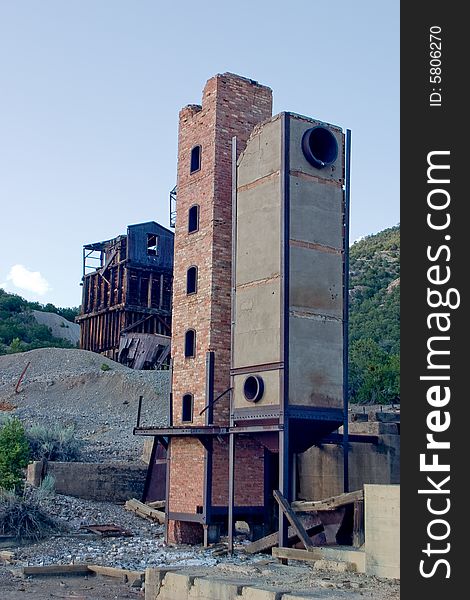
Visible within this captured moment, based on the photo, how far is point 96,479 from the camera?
26.8m

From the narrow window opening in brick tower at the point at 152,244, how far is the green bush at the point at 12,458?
27348mm

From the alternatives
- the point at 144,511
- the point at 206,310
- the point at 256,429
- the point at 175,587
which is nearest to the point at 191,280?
the point at 206,310

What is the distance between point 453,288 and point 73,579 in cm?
1242

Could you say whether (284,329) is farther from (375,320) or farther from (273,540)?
(375,320)

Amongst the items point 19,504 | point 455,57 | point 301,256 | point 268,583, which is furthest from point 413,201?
point 19,504

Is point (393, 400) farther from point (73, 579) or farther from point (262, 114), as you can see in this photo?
point (73, 579)

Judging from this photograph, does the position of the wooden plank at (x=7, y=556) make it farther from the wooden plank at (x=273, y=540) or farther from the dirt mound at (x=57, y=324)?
the dirt mound at (x=57, y=324)

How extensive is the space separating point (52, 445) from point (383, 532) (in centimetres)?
1721

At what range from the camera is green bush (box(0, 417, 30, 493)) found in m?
23.9

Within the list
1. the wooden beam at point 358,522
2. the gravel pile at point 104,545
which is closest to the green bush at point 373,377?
the gravel pile at point 104,545

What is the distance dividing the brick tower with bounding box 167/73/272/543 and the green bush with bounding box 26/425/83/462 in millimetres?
7288

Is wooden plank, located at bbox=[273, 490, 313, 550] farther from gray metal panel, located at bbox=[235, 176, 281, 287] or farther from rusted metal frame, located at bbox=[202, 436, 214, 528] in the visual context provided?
gray metal panel, located at bbox=[235, 176, 281, 287]

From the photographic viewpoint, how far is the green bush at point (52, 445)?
2911 cm

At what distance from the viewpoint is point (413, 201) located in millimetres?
9078
